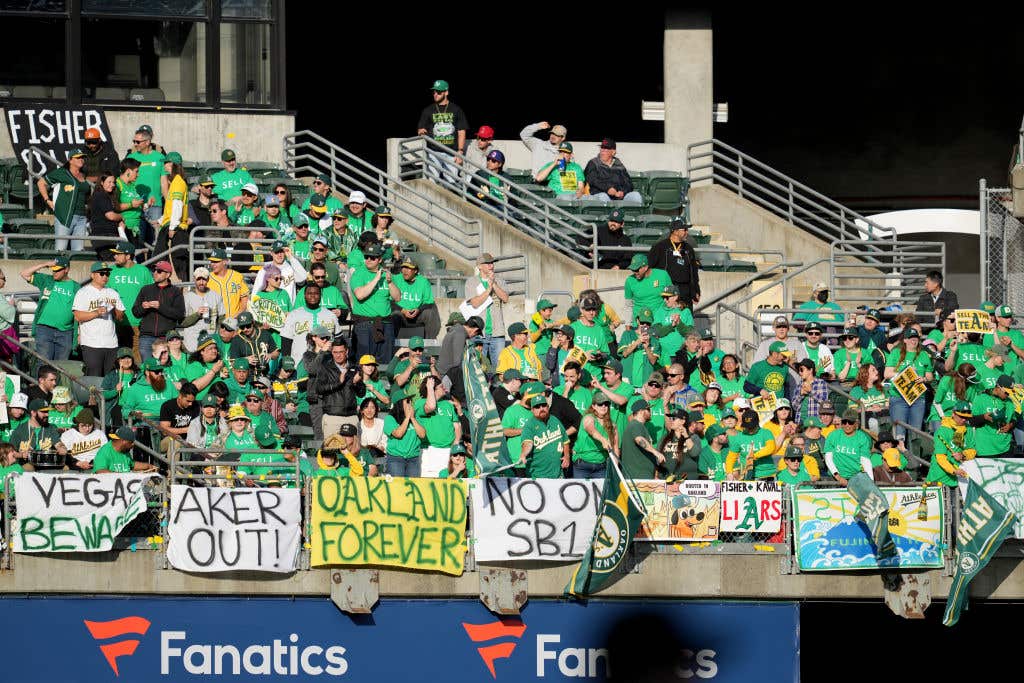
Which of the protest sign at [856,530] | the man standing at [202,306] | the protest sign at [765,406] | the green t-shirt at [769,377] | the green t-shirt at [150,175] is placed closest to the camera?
the protest sign at [856,530]

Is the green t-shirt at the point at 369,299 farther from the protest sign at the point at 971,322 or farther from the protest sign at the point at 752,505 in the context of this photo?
the protest sign at the point at 971,322

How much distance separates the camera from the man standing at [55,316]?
21.2 m

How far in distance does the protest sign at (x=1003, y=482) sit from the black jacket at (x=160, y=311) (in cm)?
780

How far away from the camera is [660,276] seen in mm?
22328

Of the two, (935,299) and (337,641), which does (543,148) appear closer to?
(935,299)

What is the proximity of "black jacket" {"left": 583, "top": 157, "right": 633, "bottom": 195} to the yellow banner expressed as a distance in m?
8.69

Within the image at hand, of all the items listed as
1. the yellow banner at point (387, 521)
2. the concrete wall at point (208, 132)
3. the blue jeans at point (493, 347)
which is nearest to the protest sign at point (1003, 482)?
the yellow banner at point (387, 521)

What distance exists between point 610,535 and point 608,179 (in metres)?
8.80

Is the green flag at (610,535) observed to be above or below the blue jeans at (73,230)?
below

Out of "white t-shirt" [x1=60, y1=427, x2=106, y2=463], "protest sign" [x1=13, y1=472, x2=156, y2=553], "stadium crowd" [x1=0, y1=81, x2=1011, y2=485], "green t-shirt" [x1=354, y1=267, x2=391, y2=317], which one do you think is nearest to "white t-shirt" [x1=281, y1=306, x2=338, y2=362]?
"stadium crowd" [x1=0, y1=81, x2=1011, y2=485]

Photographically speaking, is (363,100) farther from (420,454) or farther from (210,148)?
(420,454)

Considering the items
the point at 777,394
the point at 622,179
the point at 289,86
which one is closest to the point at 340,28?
the point at 289,86

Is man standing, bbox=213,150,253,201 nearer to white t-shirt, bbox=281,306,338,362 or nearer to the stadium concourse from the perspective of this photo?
the stadium concourse

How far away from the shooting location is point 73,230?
23.9m
